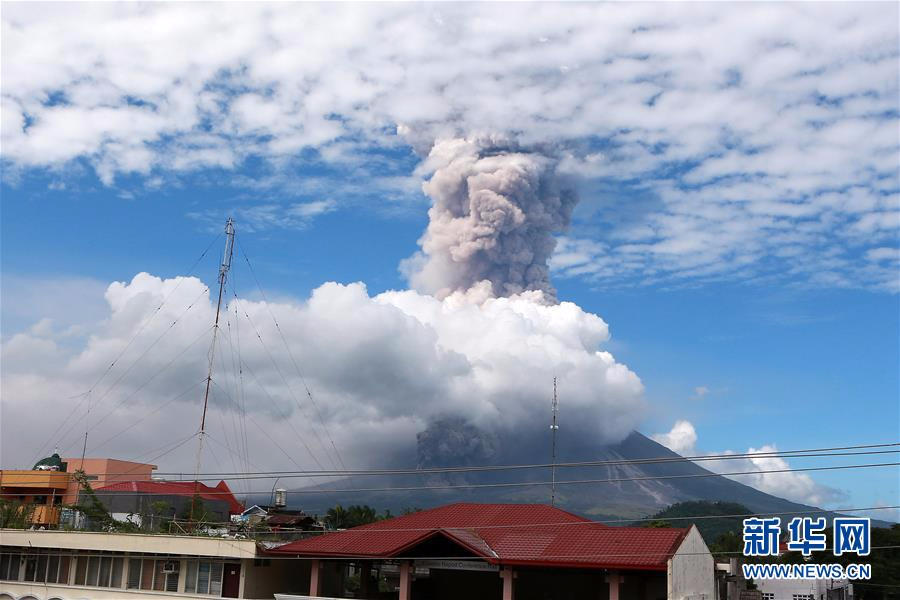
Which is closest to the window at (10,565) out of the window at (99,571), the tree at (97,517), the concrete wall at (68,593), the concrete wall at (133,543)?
the concrete wall at (68,593)

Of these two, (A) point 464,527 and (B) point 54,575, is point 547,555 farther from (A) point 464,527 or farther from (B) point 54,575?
(B) point 54,575

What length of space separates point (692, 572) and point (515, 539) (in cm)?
780

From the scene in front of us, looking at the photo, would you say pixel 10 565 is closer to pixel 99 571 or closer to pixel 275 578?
pixel 99 571

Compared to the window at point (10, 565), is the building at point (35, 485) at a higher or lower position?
higher

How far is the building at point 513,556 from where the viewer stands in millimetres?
33844

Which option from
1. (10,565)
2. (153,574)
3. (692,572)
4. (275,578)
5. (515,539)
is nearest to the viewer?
(692,572)

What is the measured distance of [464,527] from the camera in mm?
40906

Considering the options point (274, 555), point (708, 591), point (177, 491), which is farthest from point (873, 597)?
point (177, 491)

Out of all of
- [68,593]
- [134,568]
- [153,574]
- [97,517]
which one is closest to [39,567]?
[68,593]

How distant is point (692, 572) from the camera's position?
35688 mm

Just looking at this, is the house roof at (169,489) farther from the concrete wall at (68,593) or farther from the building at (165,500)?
the concrete wall at (68,593)

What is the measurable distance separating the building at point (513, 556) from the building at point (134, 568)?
2.32 metres

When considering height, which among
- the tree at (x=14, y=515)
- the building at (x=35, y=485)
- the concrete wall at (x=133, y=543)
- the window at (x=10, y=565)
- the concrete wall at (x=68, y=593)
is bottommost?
the concrete wall at (x=68, y=593)

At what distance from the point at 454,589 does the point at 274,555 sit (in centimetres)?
1055
